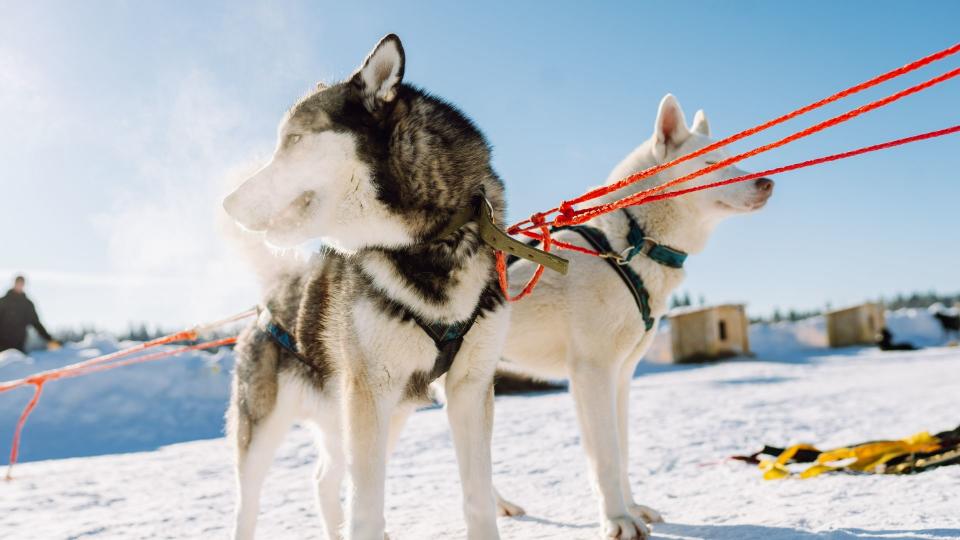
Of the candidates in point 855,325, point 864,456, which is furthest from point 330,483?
point 855,325

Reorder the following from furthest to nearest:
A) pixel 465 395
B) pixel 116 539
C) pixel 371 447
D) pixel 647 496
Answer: pixel 647 496 → pixel 116 539 → pixel 465 395 → pixel 371 447

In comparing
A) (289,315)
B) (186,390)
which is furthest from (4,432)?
(289,315)

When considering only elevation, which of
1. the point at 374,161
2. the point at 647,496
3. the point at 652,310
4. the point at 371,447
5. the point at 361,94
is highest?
the point at 361,94

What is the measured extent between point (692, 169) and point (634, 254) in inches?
22.6

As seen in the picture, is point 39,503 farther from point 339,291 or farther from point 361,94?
point 361,94

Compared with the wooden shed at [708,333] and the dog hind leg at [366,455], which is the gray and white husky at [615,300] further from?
the wooden shed at [708,333]

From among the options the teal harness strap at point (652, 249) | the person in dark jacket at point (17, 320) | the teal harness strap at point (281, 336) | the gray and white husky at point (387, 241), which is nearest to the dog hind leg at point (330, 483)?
the teal harness strap at point (281, 336)

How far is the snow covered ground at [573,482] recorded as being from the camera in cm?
291

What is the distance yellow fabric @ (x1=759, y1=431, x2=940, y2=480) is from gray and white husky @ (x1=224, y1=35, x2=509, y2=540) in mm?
2415

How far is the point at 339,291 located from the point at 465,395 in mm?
561

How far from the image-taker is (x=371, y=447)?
1.90 meters

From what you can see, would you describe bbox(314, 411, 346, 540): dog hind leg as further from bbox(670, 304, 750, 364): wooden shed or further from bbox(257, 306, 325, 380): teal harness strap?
bbox(670, 304, 750, 364): wooden shed

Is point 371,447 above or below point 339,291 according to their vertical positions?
below

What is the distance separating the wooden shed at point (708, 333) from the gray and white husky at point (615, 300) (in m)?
15.8
